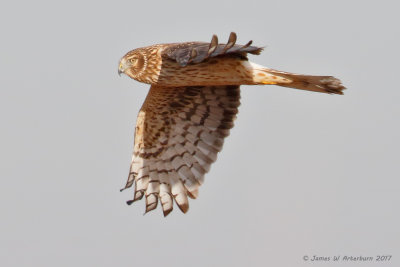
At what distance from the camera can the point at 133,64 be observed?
33.6ft

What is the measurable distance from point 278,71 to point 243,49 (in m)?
1.21

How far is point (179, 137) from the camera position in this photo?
11453mm

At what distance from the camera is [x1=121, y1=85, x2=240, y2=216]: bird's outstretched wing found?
36.6 feet

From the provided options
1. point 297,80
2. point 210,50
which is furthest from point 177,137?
point 210,50

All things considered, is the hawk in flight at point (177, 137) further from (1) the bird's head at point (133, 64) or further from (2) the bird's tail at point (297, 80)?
(2) the bird's tail at point (297, 80)

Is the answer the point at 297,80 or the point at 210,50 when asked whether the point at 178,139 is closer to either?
the point at 297,80

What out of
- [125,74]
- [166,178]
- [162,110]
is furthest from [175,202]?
[125,74]

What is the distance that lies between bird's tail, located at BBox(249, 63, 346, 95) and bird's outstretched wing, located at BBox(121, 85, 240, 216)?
1085mm

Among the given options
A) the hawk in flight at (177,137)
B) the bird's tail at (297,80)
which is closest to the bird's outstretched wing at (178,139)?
the hawk in flight at (177,137)

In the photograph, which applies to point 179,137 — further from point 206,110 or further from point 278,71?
point 278,71

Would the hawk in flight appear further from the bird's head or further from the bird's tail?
the bird's tail

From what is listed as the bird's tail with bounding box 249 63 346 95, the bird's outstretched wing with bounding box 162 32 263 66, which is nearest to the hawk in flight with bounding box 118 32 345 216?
the bird's tail with bounding box 249 63 346 95

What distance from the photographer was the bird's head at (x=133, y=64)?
1016 centimetres

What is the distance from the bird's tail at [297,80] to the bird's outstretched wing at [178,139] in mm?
1085
